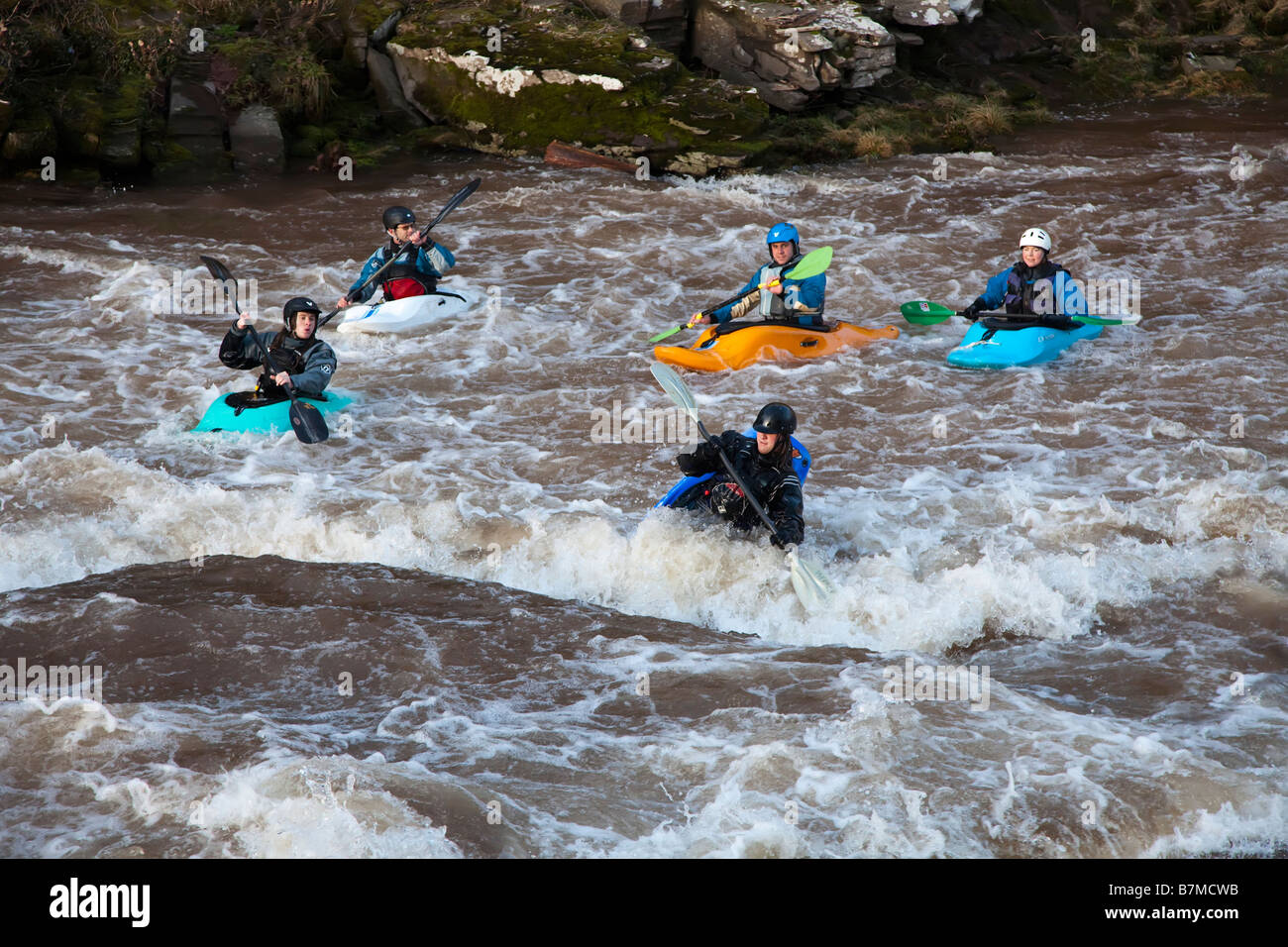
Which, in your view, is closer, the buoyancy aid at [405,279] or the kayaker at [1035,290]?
the kayaker at [1035,290]

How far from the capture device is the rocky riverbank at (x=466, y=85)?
12680 millimetres

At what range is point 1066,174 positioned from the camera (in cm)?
1322

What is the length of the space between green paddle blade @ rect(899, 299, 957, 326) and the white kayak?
3781 millimetres

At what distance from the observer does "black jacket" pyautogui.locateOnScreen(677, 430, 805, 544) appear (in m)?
5.77

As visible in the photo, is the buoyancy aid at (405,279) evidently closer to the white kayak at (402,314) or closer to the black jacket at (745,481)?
the white kayak at (402,314)

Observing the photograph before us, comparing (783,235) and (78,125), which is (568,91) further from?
(783,235)

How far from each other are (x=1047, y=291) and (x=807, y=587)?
4227 mm

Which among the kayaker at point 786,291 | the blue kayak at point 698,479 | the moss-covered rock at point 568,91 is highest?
the moss-covered rock at point 568,91

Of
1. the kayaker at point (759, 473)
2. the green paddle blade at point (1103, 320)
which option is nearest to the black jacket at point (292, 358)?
the kayaker at point (759, 473)

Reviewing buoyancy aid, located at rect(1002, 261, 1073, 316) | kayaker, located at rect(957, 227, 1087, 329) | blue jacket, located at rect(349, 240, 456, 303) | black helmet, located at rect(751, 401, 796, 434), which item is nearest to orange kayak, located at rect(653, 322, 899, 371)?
kayaker, located at rect(957, 227, 1087, 329)

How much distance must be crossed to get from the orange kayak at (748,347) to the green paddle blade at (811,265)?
42cm

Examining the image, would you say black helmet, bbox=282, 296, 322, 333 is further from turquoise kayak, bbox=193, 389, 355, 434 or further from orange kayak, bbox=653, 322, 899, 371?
orange kayak, bbox=653, 322, 899, 371

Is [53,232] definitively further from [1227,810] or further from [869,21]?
[1227,810]

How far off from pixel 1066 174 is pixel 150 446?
423 inches
